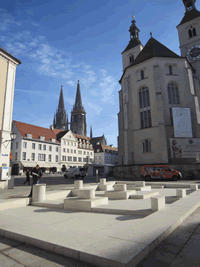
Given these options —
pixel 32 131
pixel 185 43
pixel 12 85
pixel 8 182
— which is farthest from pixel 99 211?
pixel 32 131

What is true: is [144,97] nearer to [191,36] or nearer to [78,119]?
[191,36]

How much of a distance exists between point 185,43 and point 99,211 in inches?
1703

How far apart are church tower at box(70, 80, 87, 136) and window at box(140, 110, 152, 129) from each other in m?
79.1

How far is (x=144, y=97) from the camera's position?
29.8 meters

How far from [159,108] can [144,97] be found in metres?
3.85

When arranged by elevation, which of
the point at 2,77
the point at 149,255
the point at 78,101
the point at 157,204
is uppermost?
the point at 78,101

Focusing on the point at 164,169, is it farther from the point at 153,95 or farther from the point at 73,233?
the point at 73,233

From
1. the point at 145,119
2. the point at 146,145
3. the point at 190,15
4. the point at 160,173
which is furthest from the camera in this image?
the point at 190,15

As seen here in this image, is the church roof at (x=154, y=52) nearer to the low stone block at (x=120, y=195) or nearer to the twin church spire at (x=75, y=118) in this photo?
the low stone block at (x=120, y=195)

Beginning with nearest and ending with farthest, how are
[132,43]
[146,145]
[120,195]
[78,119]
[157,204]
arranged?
[157,204] → [120,195] → [146,145] → [132,43] → [78,119]

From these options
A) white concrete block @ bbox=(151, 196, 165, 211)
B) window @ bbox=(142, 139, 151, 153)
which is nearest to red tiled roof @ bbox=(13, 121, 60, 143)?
window @ bbox=(142, 139, 151, 153)

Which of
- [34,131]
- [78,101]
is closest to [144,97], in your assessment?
[34,131]

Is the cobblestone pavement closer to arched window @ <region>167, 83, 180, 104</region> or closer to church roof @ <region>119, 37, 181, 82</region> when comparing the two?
arched window @ <region>167, 83, 180, 104</region>

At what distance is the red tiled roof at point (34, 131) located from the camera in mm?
46719
